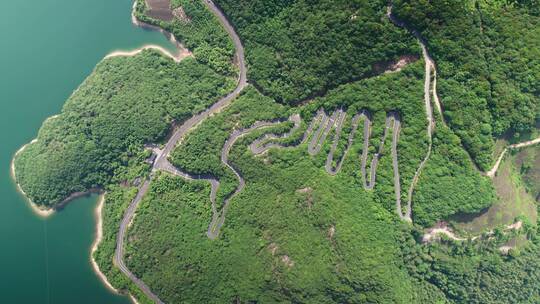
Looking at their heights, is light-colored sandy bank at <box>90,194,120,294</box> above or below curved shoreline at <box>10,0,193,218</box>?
below

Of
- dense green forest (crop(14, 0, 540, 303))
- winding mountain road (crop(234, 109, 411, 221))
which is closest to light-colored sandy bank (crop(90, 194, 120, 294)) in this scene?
dense green forest (crop(14, 0, 540, 303))

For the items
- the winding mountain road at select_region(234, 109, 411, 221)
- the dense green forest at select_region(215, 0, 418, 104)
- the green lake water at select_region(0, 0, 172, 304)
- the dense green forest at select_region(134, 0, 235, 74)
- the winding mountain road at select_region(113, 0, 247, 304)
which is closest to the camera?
the dense green forest at select_region(215, 0, 418, 104)

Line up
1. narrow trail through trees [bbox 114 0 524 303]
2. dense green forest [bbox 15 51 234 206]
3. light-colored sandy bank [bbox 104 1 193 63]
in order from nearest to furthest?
narrow trail through trees [bbox 114 0 524 303], dense green forest [bbox 15 51 234 206], light-colored sandy bank [bbox 104 1 193 63]

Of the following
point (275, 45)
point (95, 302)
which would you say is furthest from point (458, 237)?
point (95, 302)

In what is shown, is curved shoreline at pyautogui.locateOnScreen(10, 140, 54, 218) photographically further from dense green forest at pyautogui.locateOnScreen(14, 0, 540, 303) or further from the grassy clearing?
the grassy clearing

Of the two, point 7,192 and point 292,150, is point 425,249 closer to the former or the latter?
point 292,150

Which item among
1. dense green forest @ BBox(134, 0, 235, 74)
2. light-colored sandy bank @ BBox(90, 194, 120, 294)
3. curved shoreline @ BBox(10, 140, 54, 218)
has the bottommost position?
light-colored sandy bank @ BBox(90, 194, 120, 294)

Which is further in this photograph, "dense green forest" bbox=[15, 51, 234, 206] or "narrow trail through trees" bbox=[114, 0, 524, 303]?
"dense green forest" bbox=[15, 51, 234, 206]
